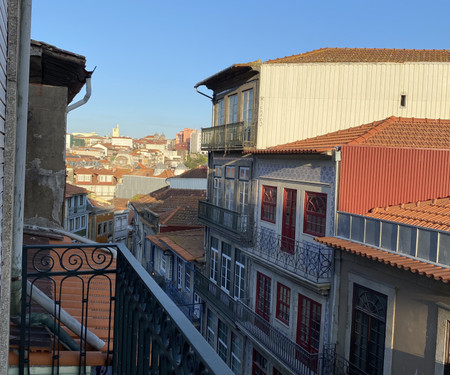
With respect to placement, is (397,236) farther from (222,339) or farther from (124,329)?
(222,339)

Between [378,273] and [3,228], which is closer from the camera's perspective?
[3,228]

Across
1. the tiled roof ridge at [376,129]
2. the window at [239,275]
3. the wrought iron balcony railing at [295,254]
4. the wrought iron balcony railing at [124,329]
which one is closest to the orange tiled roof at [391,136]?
the tiled roof ridge at [376,129]

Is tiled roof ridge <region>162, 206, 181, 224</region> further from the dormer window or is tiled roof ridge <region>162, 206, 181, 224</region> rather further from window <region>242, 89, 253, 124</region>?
window <region>242, 89, 253, 124</region>

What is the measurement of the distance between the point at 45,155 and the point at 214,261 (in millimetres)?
14318

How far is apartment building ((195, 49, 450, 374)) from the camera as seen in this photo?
1406cm

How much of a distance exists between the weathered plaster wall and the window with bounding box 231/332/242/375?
11.7 meters

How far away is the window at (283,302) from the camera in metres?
15.7

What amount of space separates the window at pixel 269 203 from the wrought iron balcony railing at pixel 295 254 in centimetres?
46

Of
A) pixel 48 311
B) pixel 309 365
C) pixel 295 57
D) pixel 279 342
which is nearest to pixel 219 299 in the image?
pixel 279 342

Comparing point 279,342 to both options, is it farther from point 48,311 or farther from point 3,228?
point 3,228

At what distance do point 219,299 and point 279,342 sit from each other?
18.7ft

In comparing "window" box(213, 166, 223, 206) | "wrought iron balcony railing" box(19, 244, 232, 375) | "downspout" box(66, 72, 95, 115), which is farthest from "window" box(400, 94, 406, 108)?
"wrought iron balcony railing" box(19, 244, 232, 375)

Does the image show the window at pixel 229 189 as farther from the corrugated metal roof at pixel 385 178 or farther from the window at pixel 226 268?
the corrugated metal roof at pixel 385 178

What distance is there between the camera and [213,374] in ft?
6.44
